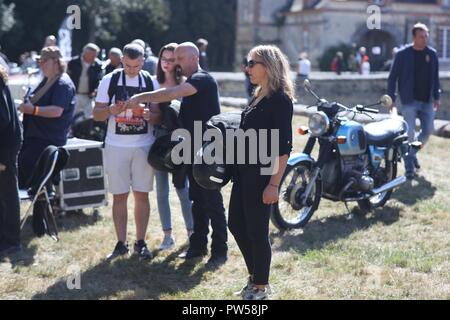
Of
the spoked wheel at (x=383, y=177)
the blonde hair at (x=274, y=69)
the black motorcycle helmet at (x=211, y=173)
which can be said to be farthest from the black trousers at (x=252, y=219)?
the spoked wheel at (x=383, y=177)

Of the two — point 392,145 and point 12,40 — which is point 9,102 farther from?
point 12,40

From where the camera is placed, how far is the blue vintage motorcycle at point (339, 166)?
696 cm

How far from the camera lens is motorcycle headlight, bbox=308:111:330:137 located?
6977mm

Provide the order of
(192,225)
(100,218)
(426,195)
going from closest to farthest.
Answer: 1. (192,225)
2. (100,218)
3. (426,195)

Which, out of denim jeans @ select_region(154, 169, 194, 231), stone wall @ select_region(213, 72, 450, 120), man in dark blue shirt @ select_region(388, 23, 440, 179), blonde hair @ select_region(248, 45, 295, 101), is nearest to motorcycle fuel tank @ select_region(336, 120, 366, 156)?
denim jeans @ select_region(154, 169, 194, 231)

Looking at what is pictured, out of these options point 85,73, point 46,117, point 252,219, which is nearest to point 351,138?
point 252,219

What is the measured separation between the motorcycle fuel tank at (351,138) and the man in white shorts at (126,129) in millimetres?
2111

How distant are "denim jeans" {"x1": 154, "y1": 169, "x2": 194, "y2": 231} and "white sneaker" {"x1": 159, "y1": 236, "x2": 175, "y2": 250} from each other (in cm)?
9

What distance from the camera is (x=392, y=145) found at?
795 cm

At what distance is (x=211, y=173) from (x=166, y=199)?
5.00 feet

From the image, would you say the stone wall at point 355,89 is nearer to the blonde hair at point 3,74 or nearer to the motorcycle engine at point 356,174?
the motorcycle engine at point 356,174

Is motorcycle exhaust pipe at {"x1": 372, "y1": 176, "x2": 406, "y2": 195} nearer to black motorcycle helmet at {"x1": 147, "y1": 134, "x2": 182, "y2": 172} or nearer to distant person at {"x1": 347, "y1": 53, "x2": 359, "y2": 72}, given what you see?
black motorcycle helmet at {"x1": 147, "y1": 134, "x2": 182, "y2": 172}

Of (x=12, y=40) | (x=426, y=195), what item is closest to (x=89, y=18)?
(x=12, y=40)

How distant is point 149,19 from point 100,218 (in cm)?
3950
